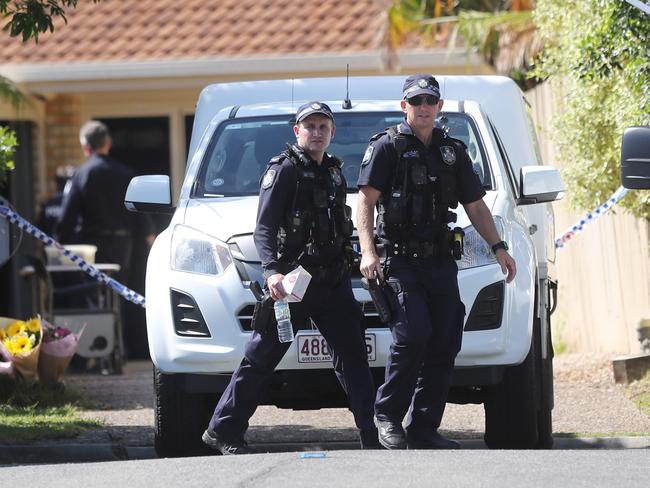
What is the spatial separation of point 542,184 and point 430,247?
→ 101 centimetres

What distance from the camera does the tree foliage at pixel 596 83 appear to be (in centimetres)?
956

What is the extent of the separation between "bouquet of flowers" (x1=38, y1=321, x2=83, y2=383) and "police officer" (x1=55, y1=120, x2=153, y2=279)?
11.2ft

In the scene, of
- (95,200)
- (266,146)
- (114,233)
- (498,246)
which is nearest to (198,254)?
(266,146)

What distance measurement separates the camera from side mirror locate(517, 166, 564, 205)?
812 cm

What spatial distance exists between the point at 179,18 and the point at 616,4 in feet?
30.9

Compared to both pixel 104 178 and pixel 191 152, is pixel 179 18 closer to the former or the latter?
pixel 104 178

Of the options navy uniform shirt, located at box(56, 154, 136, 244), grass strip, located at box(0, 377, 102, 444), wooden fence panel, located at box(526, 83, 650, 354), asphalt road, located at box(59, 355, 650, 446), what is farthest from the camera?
navy uniform shirt, located at box(56, 154, 136, 244)

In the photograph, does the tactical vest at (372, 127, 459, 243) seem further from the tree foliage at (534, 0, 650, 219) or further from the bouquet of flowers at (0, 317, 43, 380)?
the bouquet of flowers at (0, 317, 43, 380)

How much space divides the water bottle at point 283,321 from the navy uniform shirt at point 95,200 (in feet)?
22.7

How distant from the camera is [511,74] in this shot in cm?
1666

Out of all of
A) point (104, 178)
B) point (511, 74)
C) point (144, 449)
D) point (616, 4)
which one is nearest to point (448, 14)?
point (511, 74)

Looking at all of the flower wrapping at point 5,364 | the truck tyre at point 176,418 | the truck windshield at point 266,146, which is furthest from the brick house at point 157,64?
the truck tyre at point 176,418

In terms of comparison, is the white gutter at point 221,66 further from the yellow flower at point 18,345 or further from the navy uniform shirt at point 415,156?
the navy uniform shirt at point 415,156

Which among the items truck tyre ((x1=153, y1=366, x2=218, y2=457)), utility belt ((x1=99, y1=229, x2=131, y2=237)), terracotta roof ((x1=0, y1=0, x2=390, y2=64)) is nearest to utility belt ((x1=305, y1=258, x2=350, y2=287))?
truck tyre ((x1=153, y1=366, x2=218, y2=457))
